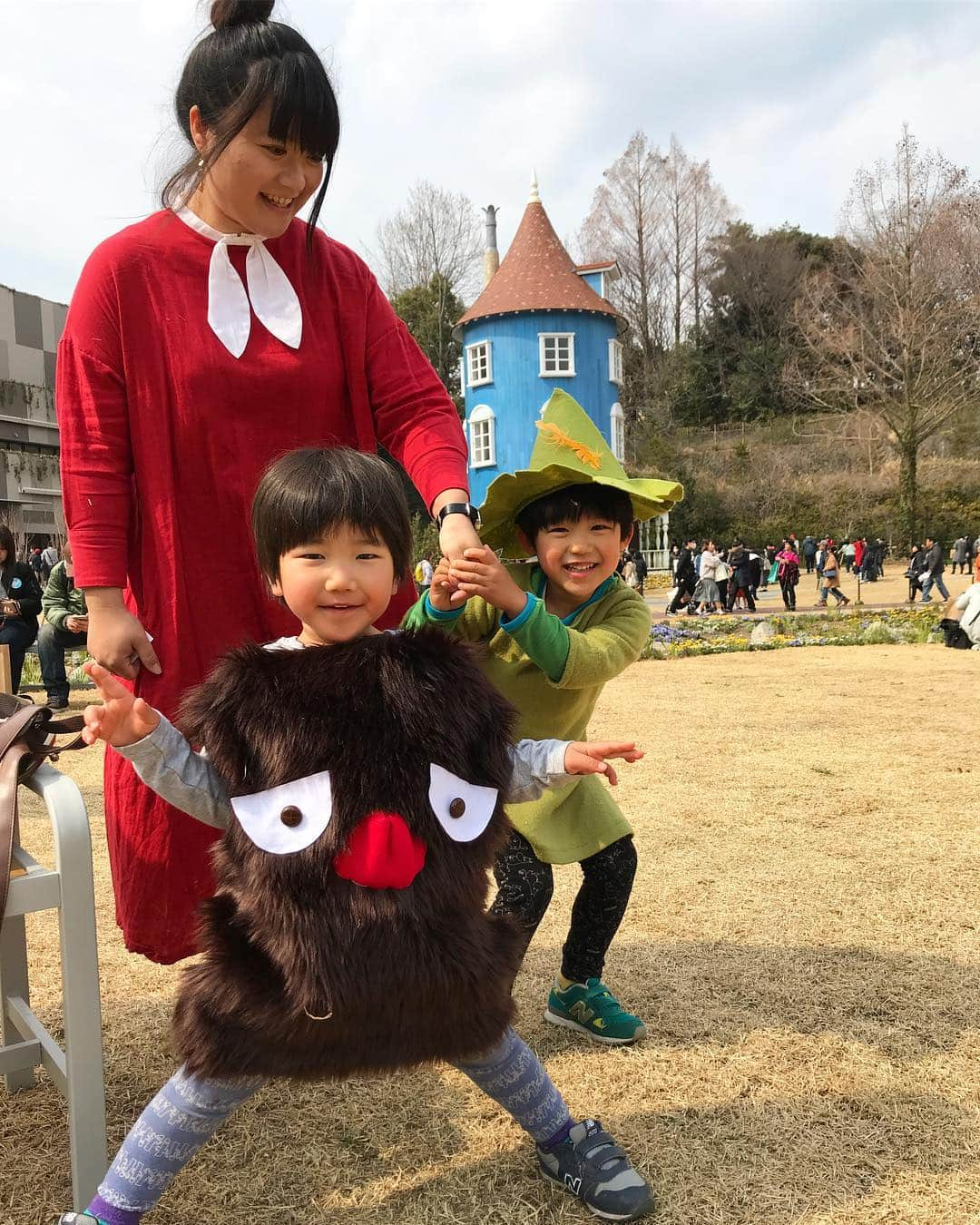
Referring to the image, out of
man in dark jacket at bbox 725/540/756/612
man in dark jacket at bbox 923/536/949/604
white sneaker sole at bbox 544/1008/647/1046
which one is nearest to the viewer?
white sneaker sole at bbox 544/1008/647/1046

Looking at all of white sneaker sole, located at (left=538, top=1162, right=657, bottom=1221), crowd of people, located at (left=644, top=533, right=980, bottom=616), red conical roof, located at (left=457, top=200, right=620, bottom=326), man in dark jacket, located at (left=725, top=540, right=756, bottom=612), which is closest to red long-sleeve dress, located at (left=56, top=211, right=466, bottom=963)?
white sneaker sole, located at (left=538, top=1162, right=657, bottom=1221)

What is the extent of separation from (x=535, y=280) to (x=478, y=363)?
2737 millimetres

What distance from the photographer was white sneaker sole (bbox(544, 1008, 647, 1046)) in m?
2.52

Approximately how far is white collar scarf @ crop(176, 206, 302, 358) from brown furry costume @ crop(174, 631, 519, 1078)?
0.71 m

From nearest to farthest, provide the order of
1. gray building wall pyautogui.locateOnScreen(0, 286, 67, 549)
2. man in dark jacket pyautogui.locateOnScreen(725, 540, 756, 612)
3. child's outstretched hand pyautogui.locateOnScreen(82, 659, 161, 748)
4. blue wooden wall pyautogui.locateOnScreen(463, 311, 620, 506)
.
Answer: child's outstretched hand pyautogui.locateOnScreen(82, 659, 161, 748) → man in dark jacket pyautogui.locateOnScreen(725, 540, 756, 612) → blue wooden wall pyautogui.locateOnScreen(463, 311, 620, 506) → gray building wall pyautogui.locateOnScreen(0, 286, 67, 549)

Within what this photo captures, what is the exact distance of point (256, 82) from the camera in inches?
69.3

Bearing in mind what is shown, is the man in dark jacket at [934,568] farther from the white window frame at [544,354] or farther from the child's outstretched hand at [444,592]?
the child's outstretched hand at [444,592]

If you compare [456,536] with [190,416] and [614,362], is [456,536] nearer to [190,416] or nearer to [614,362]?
[190,416]

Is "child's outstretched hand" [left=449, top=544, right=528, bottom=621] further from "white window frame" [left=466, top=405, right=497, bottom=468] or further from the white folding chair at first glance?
"white window frame" [left=466, top=405, right=497, bottom=468]

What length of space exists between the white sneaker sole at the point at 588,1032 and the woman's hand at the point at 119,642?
1465 millimetres

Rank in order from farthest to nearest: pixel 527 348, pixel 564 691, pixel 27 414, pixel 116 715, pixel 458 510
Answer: pixel 27 414 → pixel 527 348 → pixel 564 691 → pixel 458 510 → pixel 116 715

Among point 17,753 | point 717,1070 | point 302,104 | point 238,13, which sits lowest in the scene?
point 717,1070

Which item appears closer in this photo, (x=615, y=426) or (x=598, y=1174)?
(x=598, y=1174)

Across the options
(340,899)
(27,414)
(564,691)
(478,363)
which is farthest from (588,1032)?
(27,414)
